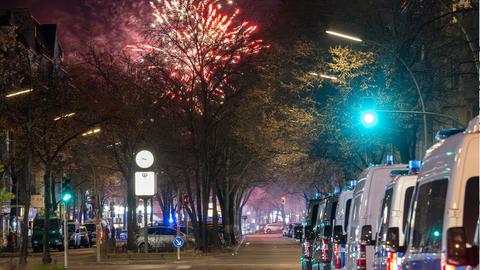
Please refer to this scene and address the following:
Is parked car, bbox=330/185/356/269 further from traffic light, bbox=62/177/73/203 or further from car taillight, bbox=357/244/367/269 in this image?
traffic light, bbox=62/177/73/203

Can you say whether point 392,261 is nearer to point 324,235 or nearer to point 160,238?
point 324,235

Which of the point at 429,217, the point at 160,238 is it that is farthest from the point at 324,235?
the point at 160,238

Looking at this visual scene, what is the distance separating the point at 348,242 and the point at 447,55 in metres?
22.0

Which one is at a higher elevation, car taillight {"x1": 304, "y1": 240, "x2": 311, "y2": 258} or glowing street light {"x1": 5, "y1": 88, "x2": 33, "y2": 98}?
glowing street light {"x1": 5, "y1": 88, "x2": 33, "y2": 98}

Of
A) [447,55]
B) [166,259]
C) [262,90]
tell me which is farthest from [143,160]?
[447,55]

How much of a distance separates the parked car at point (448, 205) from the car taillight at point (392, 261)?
1.32 meters

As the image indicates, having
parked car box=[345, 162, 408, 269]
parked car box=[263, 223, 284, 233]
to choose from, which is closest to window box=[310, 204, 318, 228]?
parked car box=[345, 162, 408, 269]

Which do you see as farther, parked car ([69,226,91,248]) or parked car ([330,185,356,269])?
parked car ([69,226,91,248])

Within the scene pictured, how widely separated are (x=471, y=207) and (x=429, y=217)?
133 cm

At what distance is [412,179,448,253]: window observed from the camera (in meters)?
8.12

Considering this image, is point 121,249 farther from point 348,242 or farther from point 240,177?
point 348,242

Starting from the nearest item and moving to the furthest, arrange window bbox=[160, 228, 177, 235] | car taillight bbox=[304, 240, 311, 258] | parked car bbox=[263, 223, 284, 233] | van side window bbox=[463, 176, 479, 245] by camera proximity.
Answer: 1. van side window bbox=[463, 176, 479, 245]
2. car taillight bbox=[304, 240, 311, 258]
3. window bbox=[160, 228, 177, 235]
4. parked car bbox=[263, 223, 284, 233]

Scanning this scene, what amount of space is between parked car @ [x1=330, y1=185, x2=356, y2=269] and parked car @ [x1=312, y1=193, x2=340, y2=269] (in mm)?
414

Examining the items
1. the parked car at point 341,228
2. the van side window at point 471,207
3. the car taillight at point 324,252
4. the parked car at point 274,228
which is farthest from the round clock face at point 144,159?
the parked car at point 274,228
